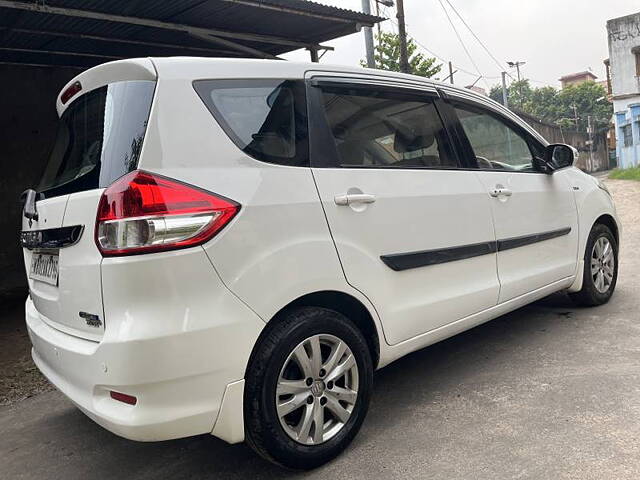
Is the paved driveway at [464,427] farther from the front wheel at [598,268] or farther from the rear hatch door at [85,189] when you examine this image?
the rear hatch door at [85,189]

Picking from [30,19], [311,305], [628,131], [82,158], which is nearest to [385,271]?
[311,305]

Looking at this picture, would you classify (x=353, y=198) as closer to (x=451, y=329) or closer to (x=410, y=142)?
(x=410, y=142)

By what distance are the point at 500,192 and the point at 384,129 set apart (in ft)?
3.08

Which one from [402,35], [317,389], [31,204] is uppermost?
[402,35]

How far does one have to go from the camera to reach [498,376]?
3.18 meters

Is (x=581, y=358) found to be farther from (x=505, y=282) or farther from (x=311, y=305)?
(x=311, y=305)

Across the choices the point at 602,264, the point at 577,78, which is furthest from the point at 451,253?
the point at 577,78

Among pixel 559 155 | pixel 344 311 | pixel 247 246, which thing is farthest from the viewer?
pixel 559 155

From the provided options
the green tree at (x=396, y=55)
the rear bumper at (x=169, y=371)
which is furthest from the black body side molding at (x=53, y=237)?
the green tree at (x=396, y=55)

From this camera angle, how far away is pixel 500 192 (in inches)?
131

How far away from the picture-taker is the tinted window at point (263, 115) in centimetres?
218

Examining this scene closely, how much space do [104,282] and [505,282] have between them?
238 cm

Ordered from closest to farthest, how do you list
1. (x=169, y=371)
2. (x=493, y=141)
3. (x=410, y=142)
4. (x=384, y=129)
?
(x=169, y=371)
(x=384, y=129)
(x=410, y=142)
(x=493, y=141)

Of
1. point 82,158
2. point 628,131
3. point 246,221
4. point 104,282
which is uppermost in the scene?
point 628,131
